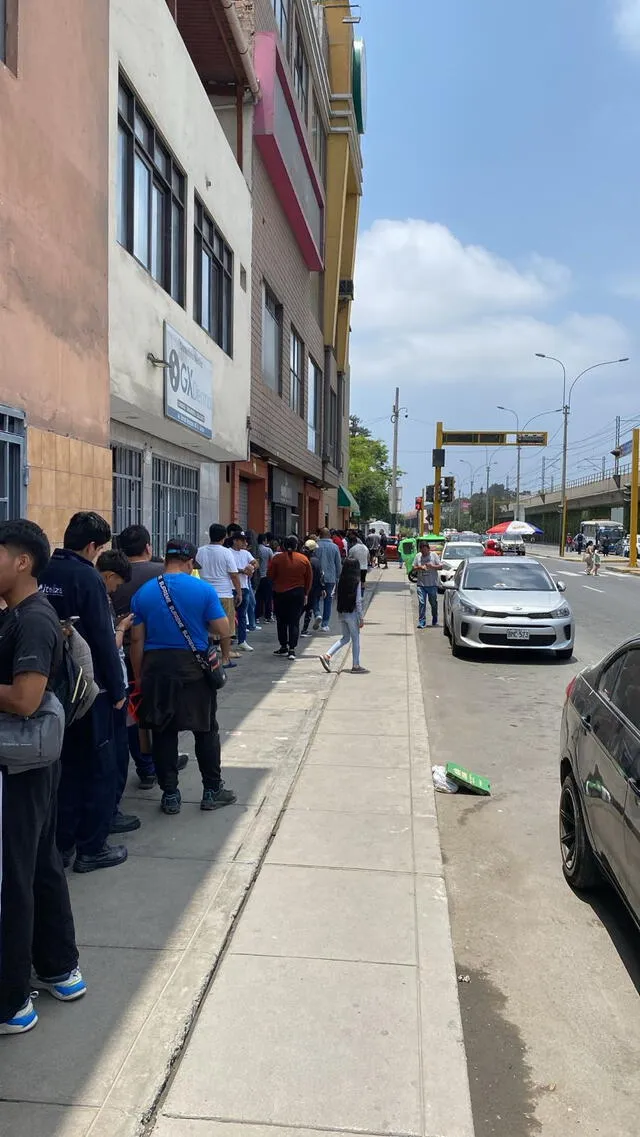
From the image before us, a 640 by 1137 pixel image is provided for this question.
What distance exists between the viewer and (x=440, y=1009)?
318 cm

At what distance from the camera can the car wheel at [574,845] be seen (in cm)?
419

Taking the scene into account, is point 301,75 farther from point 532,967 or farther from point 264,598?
point 532,967

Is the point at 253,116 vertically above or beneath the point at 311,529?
above

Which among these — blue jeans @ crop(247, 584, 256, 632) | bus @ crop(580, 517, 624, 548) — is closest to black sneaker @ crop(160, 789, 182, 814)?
blue jeans @ crop(247, 584, 256, 632)

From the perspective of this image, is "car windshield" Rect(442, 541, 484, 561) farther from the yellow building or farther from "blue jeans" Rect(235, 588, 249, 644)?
"blue jeans" Rect(235, 588, 249, 644)

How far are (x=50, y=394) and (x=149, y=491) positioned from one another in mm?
4808

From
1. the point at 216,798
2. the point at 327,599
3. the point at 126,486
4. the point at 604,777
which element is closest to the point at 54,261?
the point at 126,486

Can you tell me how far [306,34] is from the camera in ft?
75.0

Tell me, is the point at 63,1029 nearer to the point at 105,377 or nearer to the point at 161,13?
the point at 105,377

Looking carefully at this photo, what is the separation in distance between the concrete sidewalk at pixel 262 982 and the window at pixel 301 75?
69.8 feet

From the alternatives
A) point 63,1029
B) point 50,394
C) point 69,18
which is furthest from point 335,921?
point 69,18

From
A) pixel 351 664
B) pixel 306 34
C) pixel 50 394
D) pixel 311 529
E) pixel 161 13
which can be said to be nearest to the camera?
pixel 50 394

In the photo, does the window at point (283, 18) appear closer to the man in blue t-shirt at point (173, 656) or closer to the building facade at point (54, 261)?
the building facade at point (54, 261)

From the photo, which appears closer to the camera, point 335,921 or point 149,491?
point 335,921
